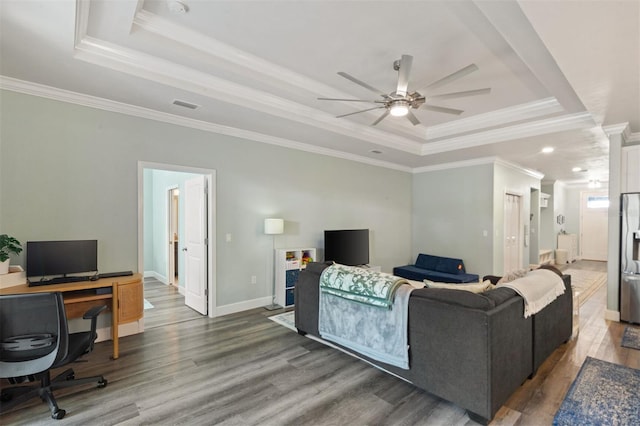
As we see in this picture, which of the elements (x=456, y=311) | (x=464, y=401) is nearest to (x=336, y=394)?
(x=464, y=401)

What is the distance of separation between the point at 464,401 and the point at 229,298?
131 inches

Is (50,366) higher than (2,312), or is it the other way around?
(2,312)

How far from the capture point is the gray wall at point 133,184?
3102 millimetres

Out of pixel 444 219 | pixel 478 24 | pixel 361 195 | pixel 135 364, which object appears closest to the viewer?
pixel 478 24

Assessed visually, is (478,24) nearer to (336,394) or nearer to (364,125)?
(364,125)

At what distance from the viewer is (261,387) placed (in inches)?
103

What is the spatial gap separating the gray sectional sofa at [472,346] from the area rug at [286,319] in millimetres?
1588

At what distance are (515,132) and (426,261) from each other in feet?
10.6

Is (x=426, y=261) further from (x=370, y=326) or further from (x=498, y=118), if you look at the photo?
(x=370, y=326)

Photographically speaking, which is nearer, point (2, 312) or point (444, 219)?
point (2, 312)

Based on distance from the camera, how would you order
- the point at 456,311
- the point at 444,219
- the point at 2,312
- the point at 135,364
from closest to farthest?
the point at 2,312 → the point at 456,311 → the point at 135,364 → the point at 444,219

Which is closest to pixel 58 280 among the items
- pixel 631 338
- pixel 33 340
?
pixel 33 340

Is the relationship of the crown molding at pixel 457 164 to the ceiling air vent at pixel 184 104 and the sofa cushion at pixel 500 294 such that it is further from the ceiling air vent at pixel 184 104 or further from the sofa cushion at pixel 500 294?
the ceiling air vent at pixel 184 104

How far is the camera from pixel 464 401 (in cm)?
217
